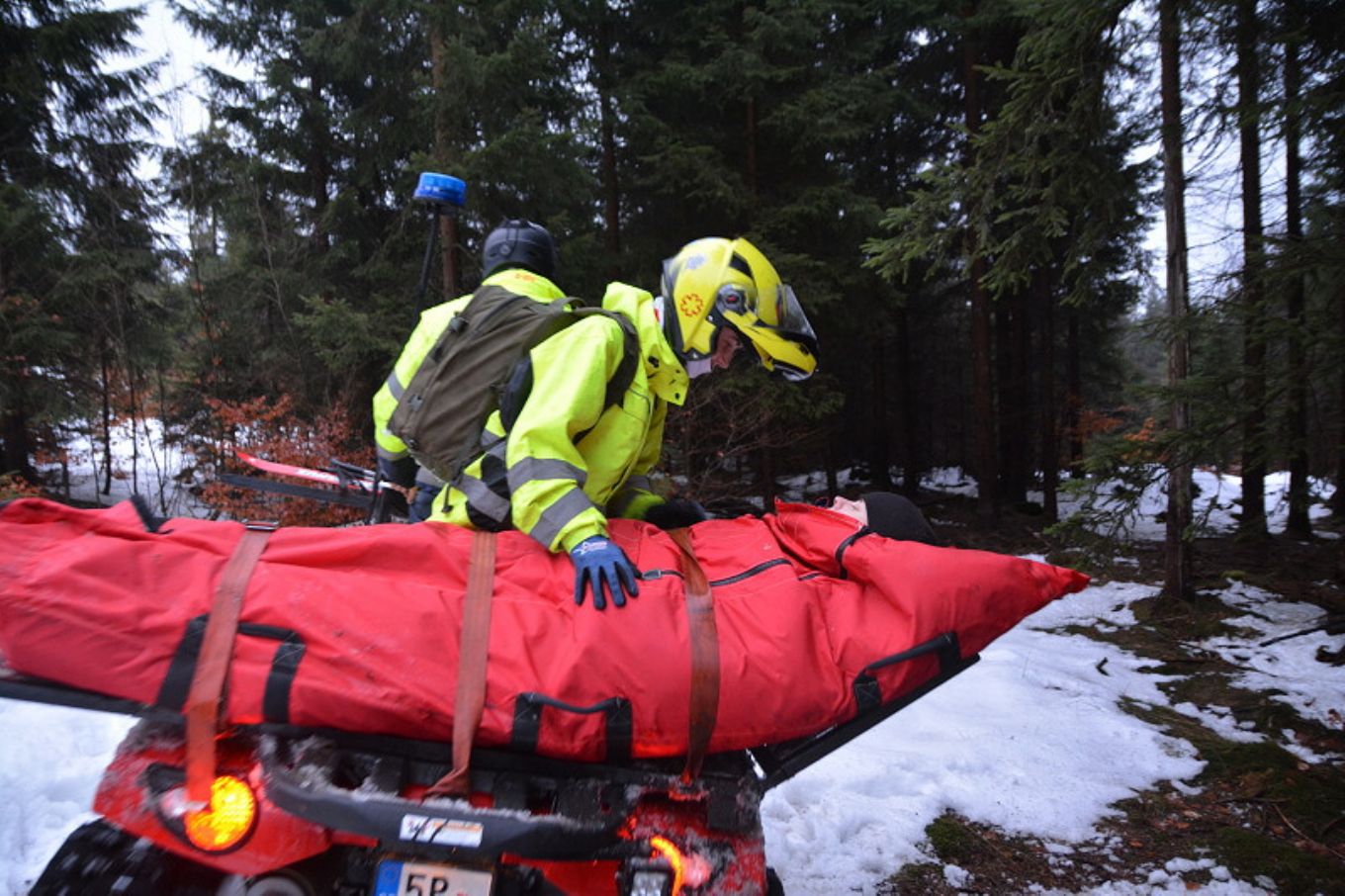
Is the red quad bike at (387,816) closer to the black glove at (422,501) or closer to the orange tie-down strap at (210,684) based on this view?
the orange tie-down strap at (210,684)

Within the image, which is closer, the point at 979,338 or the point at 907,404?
the point at 979,338

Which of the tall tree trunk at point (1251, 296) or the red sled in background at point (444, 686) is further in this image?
the tall tree trunk at point (1251, 296)

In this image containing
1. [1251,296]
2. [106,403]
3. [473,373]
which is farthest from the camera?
[106,403]

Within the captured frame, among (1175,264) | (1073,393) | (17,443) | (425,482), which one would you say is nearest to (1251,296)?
(1175,264)

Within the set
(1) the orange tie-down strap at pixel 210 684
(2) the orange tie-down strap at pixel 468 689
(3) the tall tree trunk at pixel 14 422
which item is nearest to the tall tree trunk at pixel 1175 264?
(2) the orange tie-down strap at pixel 468 689

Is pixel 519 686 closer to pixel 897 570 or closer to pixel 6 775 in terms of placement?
pixel 897 570

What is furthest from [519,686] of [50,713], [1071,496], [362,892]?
[1071,496]

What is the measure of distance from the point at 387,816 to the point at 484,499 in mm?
1015

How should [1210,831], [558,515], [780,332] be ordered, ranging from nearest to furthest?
1. [558,515]
2. [780,332]
3. [1210,831]

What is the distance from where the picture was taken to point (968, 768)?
4441 millimetres

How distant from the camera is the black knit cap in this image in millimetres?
2238

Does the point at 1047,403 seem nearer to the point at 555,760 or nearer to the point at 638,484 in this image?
the point at 638,484

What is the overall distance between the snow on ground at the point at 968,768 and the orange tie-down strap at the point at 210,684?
Answer: 195 centimetres

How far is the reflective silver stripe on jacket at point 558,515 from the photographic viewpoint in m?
2.03
